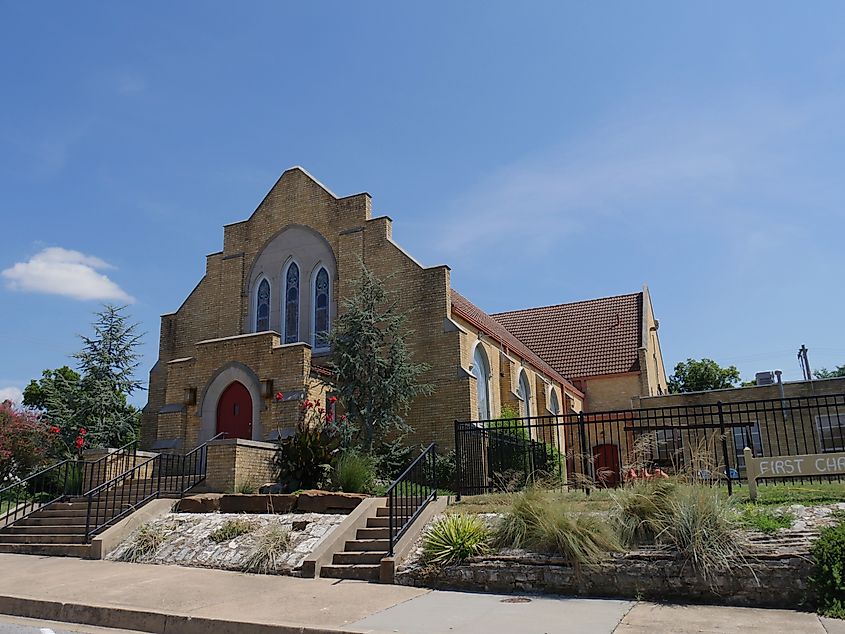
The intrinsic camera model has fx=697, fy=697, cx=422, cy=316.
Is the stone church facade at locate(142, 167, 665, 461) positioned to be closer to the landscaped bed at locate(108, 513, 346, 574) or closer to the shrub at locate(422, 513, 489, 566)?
the landscaped bed at locate(108, 513, 346, 574)

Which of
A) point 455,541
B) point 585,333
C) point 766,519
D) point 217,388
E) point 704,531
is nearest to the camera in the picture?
point 704,531

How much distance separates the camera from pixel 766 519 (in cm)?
940

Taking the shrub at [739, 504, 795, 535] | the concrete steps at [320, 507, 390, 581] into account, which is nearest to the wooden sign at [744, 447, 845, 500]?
the shrub at [739, 504, 795, 535]

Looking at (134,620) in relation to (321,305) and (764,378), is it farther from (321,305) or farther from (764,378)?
(764,378)

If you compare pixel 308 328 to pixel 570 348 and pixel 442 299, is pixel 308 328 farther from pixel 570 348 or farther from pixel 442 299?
pixel 570 348

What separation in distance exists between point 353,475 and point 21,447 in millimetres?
13429

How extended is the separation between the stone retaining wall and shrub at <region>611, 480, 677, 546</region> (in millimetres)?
346

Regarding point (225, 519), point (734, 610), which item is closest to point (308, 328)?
point (225, 519)

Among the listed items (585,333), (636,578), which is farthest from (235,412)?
(585,333)

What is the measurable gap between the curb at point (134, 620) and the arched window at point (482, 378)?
50.5ft

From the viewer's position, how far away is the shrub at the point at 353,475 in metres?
14.8

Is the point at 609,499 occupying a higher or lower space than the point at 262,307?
lower

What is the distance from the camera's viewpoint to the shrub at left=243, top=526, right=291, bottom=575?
11.6 m

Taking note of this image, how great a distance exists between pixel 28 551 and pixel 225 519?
14.4 ft
